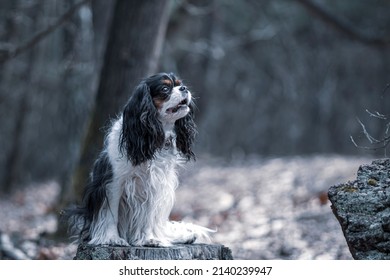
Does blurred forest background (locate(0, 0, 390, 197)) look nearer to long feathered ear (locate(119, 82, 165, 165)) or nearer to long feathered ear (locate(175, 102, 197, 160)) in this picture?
long feathered ear (locate(175, 102, 197, 160))

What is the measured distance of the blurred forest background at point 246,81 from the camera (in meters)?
19.1

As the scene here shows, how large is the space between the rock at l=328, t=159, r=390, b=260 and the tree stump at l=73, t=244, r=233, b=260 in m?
1.07

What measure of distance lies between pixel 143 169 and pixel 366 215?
1.61m

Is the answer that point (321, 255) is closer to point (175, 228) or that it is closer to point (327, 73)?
point (175, 228)

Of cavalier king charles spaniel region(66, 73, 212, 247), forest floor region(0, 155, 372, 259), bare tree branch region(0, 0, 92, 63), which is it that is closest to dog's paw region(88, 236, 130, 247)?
cavalier king charles spaniel region(66, 73, 212, 247)

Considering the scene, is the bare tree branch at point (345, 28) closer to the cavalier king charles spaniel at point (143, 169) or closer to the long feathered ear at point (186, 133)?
the long feathered ear at point (186, 133)

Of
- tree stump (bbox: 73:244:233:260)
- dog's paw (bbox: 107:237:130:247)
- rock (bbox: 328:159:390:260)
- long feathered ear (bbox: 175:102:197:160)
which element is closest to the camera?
rock (bbox: 328:159:390:260)

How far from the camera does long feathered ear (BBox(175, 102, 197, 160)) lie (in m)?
5.29

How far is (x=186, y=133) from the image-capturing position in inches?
209

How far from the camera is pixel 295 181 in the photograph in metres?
11.9

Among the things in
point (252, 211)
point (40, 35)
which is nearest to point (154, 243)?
point (40, 35)

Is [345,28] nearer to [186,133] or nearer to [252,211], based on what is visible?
[252,211]

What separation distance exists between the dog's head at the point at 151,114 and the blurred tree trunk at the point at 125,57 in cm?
324
